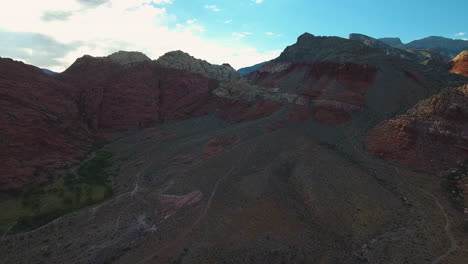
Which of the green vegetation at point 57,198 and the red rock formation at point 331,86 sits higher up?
the red rock formation at point 331,86

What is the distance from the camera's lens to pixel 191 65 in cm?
5644

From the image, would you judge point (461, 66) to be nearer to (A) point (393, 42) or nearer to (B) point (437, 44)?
(A) point (393, 42)

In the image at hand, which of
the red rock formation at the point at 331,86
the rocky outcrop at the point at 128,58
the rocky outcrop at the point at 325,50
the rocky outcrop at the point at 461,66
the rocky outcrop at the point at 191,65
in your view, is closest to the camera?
the red rock formation at the point at 331,86

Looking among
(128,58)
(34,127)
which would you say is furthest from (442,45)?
(34,127)

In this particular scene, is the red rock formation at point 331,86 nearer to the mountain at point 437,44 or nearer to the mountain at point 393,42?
the mountain at point 437,44

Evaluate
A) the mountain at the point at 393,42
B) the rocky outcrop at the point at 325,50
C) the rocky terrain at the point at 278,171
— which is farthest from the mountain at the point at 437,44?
the rocky terrain at the point at 278,171

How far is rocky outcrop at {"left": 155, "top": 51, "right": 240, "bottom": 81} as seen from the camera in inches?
2165

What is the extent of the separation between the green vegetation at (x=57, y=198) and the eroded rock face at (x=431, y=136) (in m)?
24.2

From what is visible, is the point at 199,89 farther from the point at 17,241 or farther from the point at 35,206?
the point at 17,241

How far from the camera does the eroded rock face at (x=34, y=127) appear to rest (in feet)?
79.4

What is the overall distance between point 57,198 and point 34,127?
11.9 metres

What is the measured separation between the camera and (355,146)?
26562 mm

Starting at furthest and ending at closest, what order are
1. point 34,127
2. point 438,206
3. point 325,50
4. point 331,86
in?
point 325,50 < point 331,86 < point 34,127 < point 438,206

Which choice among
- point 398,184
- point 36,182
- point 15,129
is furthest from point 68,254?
point 398,184
